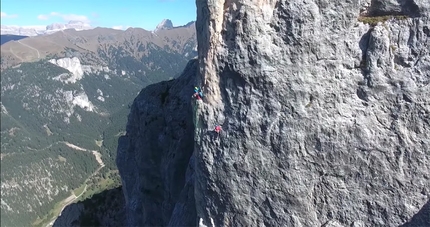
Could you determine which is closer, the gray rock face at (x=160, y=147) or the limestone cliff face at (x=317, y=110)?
the limestone cliff face at (x=317, y=110)

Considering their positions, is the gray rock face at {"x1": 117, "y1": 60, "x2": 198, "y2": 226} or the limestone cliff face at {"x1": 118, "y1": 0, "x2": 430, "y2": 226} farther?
the gray rock face at {"x1": 117, "y1": 60, "x2": 198, "y2": 226}

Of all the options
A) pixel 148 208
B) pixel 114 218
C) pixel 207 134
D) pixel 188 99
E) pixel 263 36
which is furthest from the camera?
pixel 114 218

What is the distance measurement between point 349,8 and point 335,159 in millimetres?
7716

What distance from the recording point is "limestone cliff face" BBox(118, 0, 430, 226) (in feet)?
55.8

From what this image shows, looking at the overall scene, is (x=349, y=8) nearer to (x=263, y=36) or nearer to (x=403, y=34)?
(x=403, y=34)

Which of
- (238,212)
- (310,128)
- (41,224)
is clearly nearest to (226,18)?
(310,128)

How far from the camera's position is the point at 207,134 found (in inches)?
799

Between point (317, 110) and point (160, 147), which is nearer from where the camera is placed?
point (317, 110)

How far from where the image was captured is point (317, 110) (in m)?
17.9

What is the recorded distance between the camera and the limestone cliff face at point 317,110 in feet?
55.8

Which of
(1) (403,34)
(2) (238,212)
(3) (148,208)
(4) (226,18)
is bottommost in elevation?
(3) (148,208)

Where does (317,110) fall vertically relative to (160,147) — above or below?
above

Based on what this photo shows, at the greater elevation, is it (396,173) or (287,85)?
(287,85)

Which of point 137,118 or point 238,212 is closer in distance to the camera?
point 238,212
